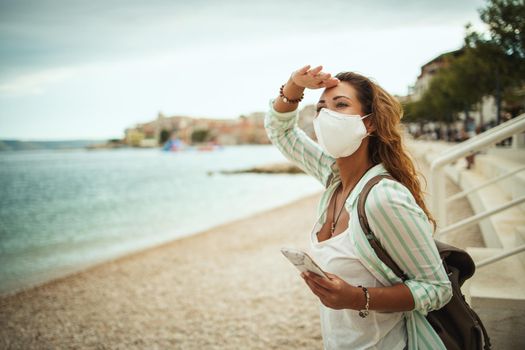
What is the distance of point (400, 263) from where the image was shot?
1.29m

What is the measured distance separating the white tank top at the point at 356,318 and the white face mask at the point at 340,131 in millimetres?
374

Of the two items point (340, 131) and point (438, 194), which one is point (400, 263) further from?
point (438, 194)

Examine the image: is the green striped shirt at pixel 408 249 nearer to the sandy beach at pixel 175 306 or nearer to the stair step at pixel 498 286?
the stair step at pixel 498 286

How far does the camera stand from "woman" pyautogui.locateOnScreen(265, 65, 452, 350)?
1.25 meters

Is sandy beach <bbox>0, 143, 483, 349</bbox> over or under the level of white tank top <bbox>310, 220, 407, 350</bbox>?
under

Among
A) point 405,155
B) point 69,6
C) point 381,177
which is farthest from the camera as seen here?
point 69,6

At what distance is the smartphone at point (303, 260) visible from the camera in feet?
3.76

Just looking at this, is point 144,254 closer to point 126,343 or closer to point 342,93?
point 126,343

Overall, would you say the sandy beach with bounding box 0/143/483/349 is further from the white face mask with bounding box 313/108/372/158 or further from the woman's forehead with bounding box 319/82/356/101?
the woman's forehead with bounding box 319/82/356/101

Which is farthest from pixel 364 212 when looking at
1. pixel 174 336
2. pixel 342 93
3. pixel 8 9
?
pixel 8 9

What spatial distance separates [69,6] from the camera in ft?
Result: 30.4

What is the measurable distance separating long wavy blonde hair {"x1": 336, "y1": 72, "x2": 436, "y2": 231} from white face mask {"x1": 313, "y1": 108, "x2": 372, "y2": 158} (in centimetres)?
6

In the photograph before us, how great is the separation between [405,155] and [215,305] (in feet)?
16.9

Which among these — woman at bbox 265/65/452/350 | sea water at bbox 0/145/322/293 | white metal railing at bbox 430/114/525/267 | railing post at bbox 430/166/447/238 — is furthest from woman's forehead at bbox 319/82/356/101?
sea water at bbox 0/145/322/293
